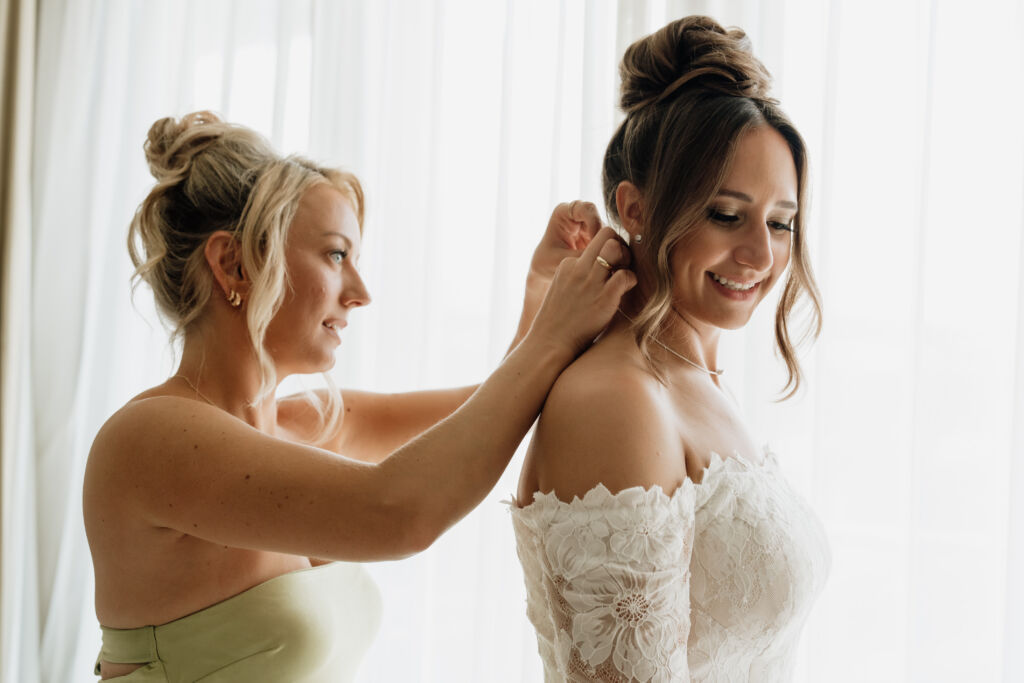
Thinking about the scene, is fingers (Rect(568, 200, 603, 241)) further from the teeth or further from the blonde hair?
the blonde hair

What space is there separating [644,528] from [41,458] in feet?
8.32

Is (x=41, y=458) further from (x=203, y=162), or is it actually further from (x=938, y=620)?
(x=938, y=620)

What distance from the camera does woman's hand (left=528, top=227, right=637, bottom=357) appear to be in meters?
1.15

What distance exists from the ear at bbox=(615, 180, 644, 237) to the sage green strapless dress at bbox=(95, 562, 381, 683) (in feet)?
2.49

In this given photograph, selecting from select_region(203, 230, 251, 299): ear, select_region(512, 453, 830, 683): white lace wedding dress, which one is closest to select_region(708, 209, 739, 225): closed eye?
select_region(512, 453, 830, 683): white lace wedding dress

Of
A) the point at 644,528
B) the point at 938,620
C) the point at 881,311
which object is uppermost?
the point at 881,311

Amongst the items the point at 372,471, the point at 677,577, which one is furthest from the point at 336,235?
the point at 677,577

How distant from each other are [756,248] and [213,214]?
2.79ft

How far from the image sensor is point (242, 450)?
120cm

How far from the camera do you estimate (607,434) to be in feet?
3.37

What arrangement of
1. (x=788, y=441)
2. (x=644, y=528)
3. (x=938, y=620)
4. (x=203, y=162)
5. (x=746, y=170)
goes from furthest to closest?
(x=788, y=441) → (x=938, y=620) → (x=203, y=162) → (x=746, y=170) → (x=644, y=528)

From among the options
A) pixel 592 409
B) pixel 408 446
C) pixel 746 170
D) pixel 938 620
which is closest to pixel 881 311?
pixel 938 620

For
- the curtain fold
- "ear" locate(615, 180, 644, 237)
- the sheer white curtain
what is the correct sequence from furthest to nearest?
the curtain fold
the sheer white curtain
"ear" locate(615, 180, 644, 237)

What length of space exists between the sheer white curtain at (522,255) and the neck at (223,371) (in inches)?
30.2
